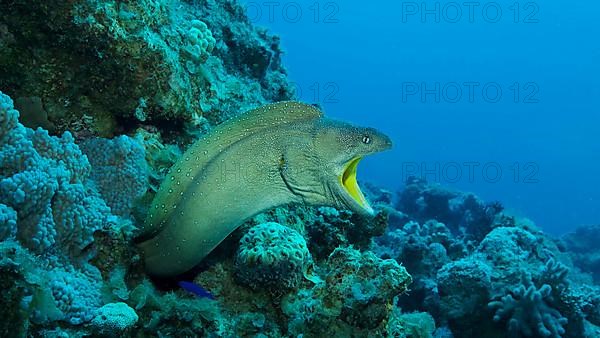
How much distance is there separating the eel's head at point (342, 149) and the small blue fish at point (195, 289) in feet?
3.83

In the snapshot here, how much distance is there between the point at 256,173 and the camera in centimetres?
314

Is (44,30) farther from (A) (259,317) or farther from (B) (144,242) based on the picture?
(A) (259,317)

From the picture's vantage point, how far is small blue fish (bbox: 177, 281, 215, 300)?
3.26 metres

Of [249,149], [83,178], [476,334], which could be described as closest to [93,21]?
[83,178]

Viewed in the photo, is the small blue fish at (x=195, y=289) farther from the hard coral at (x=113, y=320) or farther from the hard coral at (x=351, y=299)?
the hard coral at (x=113, y=320)

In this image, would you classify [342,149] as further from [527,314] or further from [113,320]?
[527,314]

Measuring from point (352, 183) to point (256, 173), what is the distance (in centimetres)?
71

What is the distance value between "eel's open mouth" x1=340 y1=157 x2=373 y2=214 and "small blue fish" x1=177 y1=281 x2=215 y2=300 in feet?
4.19

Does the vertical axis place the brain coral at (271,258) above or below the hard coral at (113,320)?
above

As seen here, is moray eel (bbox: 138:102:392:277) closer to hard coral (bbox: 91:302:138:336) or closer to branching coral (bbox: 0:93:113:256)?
branching coral (bbox: 0:93:113:256)

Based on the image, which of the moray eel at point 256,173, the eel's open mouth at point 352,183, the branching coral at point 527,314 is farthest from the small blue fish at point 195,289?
the branching coral at point 527,314

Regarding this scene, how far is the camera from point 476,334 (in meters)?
6.03

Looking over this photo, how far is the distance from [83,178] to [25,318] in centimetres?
131

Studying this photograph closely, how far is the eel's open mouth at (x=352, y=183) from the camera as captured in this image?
3.15 metres
